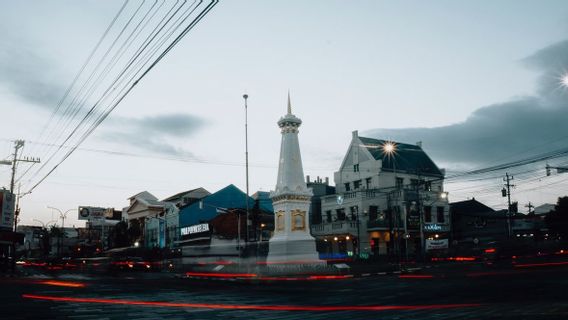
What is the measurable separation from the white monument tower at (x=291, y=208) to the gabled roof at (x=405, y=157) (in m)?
25.8

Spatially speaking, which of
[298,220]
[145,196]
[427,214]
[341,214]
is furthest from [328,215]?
[145,196]

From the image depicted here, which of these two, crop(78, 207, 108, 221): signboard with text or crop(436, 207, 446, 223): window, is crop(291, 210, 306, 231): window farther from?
crop(78, 207, 108, 221): signboard with text

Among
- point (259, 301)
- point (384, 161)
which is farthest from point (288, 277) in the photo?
point (384, 161)

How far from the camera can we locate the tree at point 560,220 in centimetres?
5403

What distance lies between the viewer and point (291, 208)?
33812 mm

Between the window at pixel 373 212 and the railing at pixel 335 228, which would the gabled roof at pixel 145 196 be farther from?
the window at pixel 373 212

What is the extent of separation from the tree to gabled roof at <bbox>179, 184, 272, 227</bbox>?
36.4m

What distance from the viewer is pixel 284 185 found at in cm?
3416

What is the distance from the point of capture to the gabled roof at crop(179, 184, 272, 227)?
67.4 m

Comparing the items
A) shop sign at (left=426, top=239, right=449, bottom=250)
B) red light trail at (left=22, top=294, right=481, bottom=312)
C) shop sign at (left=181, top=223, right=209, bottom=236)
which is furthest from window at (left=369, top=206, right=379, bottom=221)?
red light trail at (left=22, top=294, right=481, bottom=312)

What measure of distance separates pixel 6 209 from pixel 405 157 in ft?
152

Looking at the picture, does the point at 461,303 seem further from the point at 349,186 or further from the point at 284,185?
the point at 349,186

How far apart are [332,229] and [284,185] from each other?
83.3 ft

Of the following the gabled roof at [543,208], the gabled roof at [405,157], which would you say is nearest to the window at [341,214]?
the gabled roof at [405,157]
